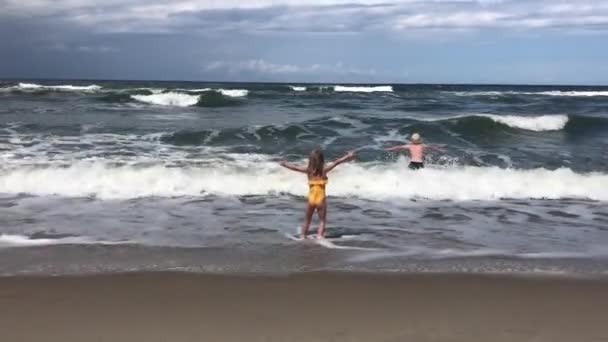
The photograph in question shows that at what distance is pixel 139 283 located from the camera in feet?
17.6

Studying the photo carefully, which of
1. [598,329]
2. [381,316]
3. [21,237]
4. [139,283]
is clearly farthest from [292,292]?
[21,237]

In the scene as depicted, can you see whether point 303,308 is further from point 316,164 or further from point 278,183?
point 278,183

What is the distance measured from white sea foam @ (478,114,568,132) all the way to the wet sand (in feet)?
52.6

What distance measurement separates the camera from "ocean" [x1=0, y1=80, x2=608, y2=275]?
6.39m

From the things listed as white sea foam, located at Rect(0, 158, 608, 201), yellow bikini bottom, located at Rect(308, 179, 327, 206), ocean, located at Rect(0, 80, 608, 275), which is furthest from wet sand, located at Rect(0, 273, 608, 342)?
white sea foam, located at Rect(0, 158, 608, 201)

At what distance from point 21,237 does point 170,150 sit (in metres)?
7.54

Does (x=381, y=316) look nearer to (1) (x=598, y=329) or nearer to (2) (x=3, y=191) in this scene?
(1) (x=598, y=329)

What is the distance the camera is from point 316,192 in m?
7.75

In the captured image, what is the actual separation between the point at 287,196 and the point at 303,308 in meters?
5.78

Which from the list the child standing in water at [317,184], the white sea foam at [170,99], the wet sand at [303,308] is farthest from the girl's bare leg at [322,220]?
the white sea foam at [170,99]

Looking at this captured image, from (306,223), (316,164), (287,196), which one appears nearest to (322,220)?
(306,223)

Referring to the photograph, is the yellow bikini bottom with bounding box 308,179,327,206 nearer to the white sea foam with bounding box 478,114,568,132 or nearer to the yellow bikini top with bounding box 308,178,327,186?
the yellow bikini top with bounding box 308,178,327,186

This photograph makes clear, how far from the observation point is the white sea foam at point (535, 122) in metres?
20.8

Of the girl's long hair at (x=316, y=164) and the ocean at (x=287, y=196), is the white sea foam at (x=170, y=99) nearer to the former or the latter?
the ocean at (x=287, y=196)
